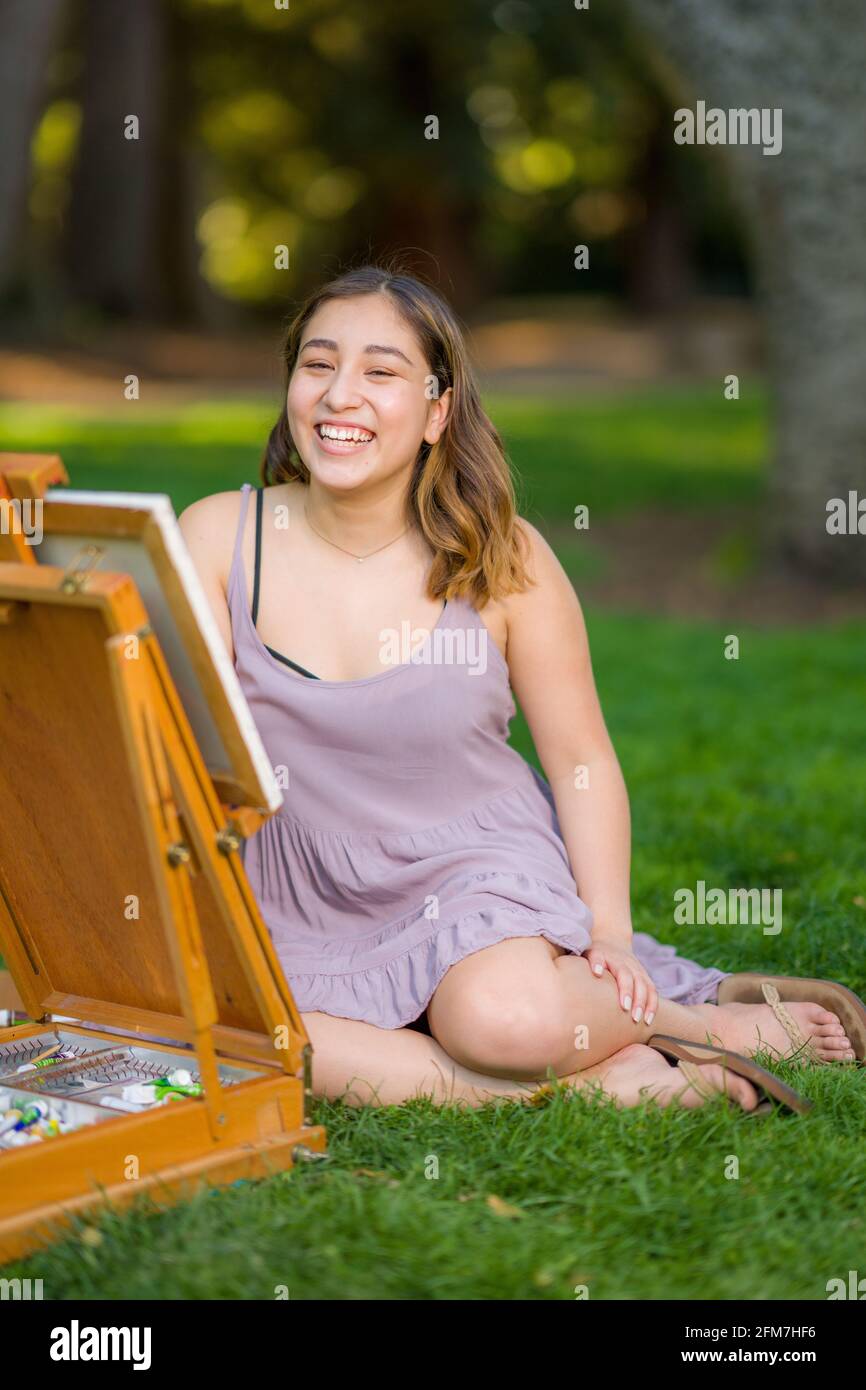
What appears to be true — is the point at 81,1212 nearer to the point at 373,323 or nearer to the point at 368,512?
the point at 368,512

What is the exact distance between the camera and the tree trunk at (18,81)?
43.3 ft

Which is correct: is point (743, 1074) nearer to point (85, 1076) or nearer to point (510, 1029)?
point (510, 1029)

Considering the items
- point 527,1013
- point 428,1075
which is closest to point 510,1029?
point 527,1013

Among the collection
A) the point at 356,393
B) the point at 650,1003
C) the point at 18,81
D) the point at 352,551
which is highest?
the point at 18,81

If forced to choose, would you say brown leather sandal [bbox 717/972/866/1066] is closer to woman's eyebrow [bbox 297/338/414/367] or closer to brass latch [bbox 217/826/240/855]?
brass latch [bbox 217/826/240/855]

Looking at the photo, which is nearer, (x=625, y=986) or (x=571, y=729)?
(x=625, y=986)

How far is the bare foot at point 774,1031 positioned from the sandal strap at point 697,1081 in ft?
0.84

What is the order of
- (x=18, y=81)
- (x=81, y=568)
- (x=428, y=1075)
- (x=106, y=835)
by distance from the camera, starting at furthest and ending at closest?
(x=18, y=81), (x=428, y=1075), (x=106, y=835), (x=81, y=568)

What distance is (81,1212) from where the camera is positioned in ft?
8.12

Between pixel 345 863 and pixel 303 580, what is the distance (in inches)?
22.6

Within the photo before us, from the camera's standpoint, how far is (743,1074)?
2990 mm

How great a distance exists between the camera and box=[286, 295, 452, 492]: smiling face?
3.18 metres

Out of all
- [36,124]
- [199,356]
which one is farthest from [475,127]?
[36,124]

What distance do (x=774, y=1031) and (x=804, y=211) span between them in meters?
5.87
